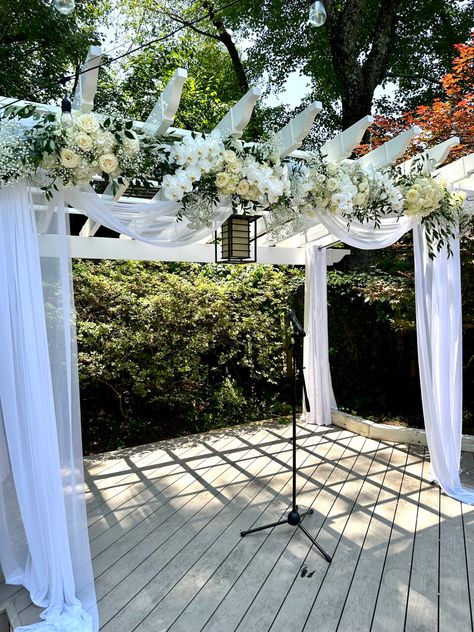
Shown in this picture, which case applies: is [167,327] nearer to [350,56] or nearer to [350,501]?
[350,501]

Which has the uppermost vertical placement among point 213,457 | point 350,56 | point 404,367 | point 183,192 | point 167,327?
point 350,56

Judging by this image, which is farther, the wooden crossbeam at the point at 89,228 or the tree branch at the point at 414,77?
the tree branch at the point at 414,77

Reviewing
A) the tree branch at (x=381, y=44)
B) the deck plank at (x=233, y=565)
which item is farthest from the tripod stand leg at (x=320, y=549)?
the tree branch at (x=381, y=44)

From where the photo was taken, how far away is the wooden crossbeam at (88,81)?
88.0 inches

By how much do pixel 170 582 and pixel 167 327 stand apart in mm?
3598

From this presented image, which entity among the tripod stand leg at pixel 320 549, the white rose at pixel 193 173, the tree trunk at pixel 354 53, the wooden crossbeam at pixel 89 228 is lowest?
the tripod stand leg at pixel 320 549

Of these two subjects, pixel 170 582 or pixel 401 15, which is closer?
pixel 170 582

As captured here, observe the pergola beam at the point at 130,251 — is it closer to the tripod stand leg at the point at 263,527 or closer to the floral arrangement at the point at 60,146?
the floral arrangement at the point at 60,146

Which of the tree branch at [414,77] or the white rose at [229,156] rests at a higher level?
the tree branch at [414,77]

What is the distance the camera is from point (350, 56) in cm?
774

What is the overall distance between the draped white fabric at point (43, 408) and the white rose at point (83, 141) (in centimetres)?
37

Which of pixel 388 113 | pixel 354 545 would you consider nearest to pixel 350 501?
pixel 354 545

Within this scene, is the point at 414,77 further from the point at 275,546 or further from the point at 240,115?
the point at 275,546

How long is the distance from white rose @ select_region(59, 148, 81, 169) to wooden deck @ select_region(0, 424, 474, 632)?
2322 mm
